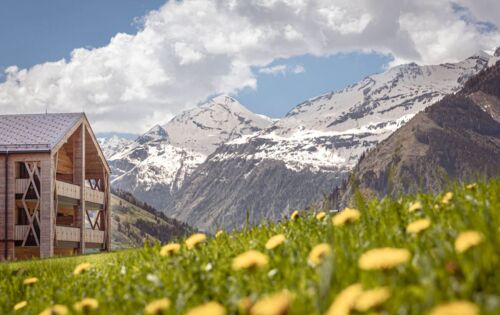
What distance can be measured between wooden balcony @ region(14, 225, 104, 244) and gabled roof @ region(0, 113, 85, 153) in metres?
5.09

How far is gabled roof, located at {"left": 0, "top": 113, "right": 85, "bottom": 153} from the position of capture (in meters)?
41.7

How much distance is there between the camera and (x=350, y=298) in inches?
104

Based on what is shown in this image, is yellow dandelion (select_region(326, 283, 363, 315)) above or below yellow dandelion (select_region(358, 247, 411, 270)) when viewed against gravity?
below

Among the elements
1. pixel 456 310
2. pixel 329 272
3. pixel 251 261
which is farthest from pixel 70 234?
pixel 456 310

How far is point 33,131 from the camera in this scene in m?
43.3

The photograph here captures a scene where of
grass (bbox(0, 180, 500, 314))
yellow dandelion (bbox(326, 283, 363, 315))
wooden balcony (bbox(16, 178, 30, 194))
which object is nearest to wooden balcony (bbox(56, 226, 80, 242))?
wooden balcony (bbox(16, 178, 30, 194))

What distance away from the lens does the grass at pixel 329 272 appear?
3105 mm

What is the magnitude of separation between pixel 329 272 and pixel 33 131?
42.8m

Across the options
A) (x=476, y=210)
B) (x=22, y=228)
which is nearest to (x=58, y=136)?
(x=22, y=228)

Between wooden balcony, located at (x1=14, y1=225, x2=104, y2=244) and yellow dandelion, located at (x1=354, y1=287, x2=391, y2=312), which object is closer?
yellow dandelion, located at (x1=354, y1=287, x2=391, y2=312)

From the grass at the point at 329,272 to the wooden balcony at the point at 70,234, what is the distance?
36.1 metres

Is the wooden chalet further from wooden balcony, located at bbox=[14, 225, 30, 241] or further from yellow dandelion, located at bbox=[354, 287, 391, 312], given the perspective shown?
yellow dandelion, located at bbox=[354, 287, 391, 312]

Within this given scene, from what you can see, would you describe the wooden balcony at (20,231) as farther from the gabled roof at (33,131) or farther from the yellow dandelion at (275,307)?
the yellow dandelion at (275,307)

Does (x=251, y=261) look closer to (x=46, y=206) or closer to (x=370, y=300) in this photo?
(x=370, y=300)
